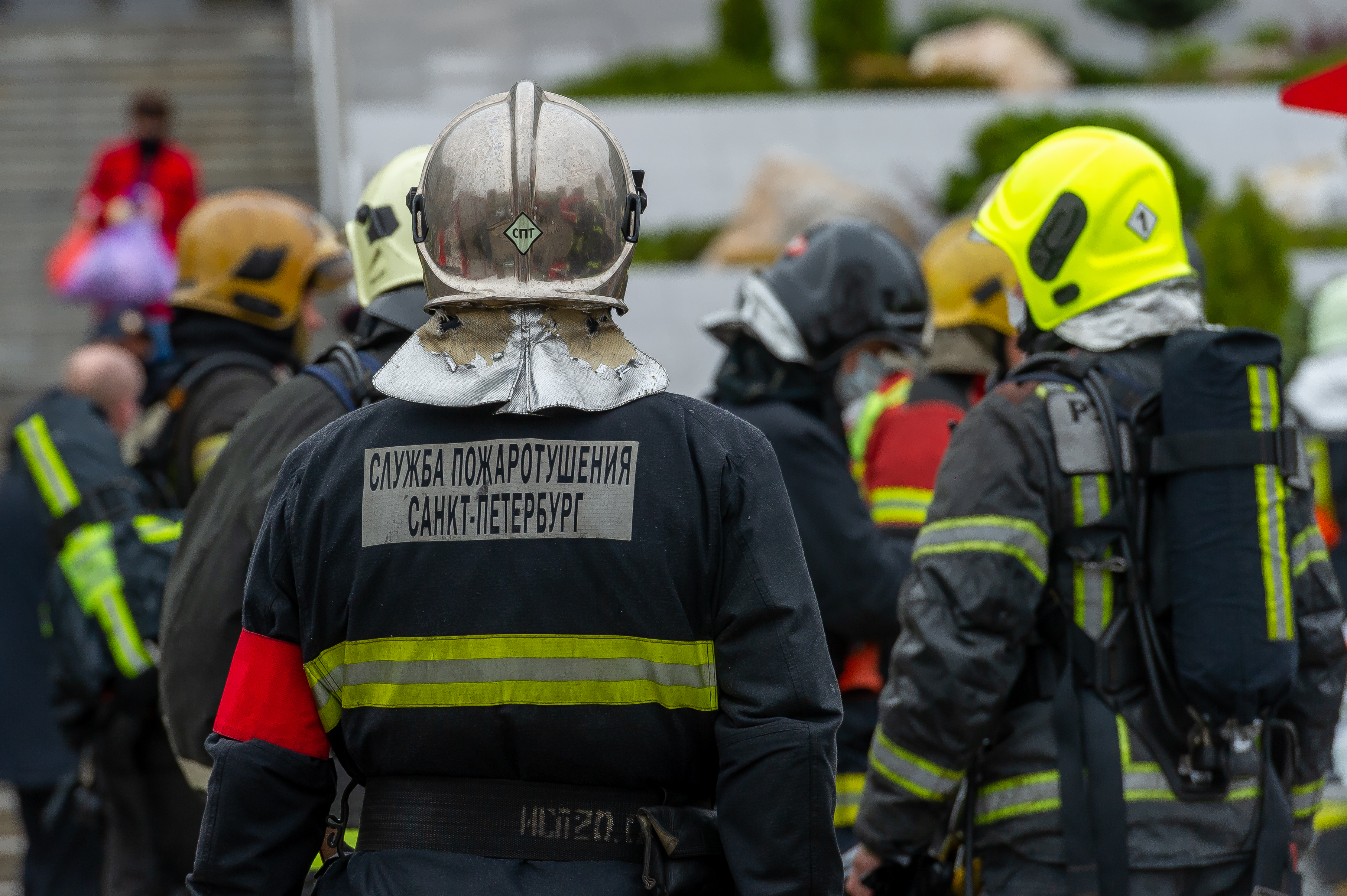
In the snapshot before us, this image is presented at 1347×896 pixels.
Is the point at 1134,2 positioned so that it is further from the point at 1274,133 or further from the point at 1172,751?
the point at 1172,751

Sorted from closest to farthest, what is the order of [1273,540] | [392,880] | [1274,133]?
[392,880] → [1273,540] → [1274,133]

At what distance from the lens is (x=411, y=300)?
3.21 m

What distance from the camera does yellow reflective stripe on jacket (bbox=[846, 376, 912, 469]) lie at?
187 inches

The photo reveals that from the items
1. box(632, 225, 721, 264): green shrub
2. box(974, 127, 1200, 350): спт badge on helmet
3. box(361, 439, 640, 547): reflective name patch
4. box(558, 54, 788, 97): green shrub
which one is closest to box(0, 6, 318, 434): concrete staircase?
box(632, 225, 721, 264): green shrub

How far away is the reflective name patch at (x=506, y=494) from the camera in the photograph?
2096mm

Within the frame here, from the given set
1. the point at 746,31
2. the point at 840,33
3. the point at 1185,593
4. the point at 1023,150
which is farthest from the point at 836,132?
the point at 1185,593

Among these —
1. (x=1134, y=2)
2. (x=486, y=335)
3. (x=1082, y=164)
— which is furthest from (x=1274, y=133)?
(x=486, y=335)

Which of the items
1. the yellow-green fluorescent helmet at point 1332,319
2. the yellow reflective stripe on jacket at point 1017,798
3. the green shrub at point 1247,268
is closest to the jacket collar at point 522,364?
the yellow reflective stripe on jacket at point 1017,798

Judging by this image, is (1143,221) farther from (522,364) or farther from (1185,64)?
(1185,64)

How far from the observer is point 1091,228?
3.13m

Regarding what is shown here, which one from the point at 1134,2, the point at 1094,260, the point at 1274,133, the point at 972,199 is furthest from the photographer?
the point at 1134,2

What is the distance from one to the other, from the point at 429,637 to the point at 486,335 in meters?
0.46

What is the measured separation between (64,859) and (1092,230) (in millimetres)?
4264

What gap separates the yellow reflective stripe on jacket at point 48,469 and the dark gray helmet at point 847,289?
2.24 m
